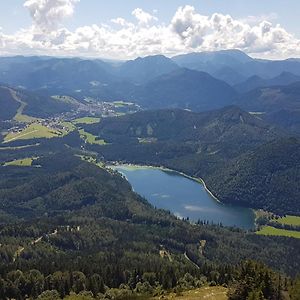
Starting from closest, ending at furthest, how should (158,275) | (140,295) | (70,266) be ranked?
(140,295)
(158,275)
(70,266)

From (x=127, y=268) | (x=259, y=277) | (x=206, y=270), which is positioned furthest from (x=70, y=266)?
(x=259, y=277)

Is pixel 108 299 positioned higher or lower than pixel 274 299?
lower

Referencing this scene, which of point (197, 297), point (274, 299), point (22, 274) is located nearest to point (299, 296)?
point (274, 299)

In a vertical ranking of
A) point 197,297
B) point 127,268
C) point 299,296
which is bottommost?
point 127,268

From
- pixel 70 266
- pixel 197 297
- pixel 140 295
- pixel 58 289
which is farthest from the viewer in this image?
pixel 70 266

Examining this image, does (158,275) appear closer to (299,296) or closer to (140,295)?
(140,295)

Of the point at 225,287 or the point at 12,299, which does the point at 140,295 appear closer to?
the point at 225,287

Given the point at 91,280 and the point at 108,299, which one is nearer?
the point at 108,299
